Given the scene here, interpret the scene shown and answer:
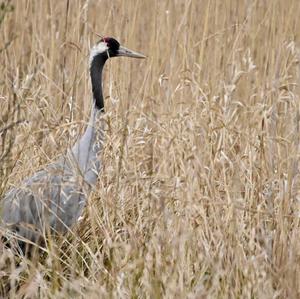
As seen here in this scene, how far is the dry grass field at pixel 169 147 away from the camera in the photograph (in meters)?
2.86

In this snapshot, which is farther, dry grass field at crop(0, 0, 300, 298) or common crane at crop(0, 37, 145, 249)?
common crane at crop(0, 37, 145, 249)

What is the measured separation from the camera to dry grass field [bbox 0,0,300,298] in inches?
113

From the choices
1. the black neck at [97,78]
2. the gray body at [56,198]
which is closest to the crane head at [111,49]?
the black neck at [97,78]

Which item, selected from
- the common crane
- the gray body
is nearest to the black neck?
the common crane

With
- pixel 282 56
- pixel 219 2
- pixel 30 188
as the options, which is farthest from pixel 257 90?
pixel 30 188

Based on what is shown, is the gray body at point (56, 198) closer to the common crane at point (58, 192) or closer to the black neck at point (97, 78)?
the common crane at point (58, 192)

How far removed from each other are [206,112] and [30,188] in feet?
2.43

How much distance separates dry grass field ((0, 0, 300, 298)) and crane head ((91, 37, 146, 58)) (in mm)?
151

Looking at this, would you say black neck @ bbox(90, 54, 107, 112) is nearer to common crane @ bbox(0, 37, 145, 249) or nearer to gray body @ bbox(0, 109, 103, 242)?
common crane @ bbox(0, 37, 145, 249)

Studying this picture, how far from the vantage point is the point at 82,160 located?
373 centimetres

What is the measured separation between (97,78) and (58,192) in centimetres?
85

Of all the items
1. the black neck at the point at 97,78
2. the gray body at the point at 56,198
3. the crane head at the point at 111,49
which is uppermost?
the crane head at the point at 111,49

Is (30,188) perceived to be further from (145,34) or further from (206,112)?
(145,34)

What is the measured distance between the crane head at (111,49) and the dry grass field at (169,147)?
0.50 feet
